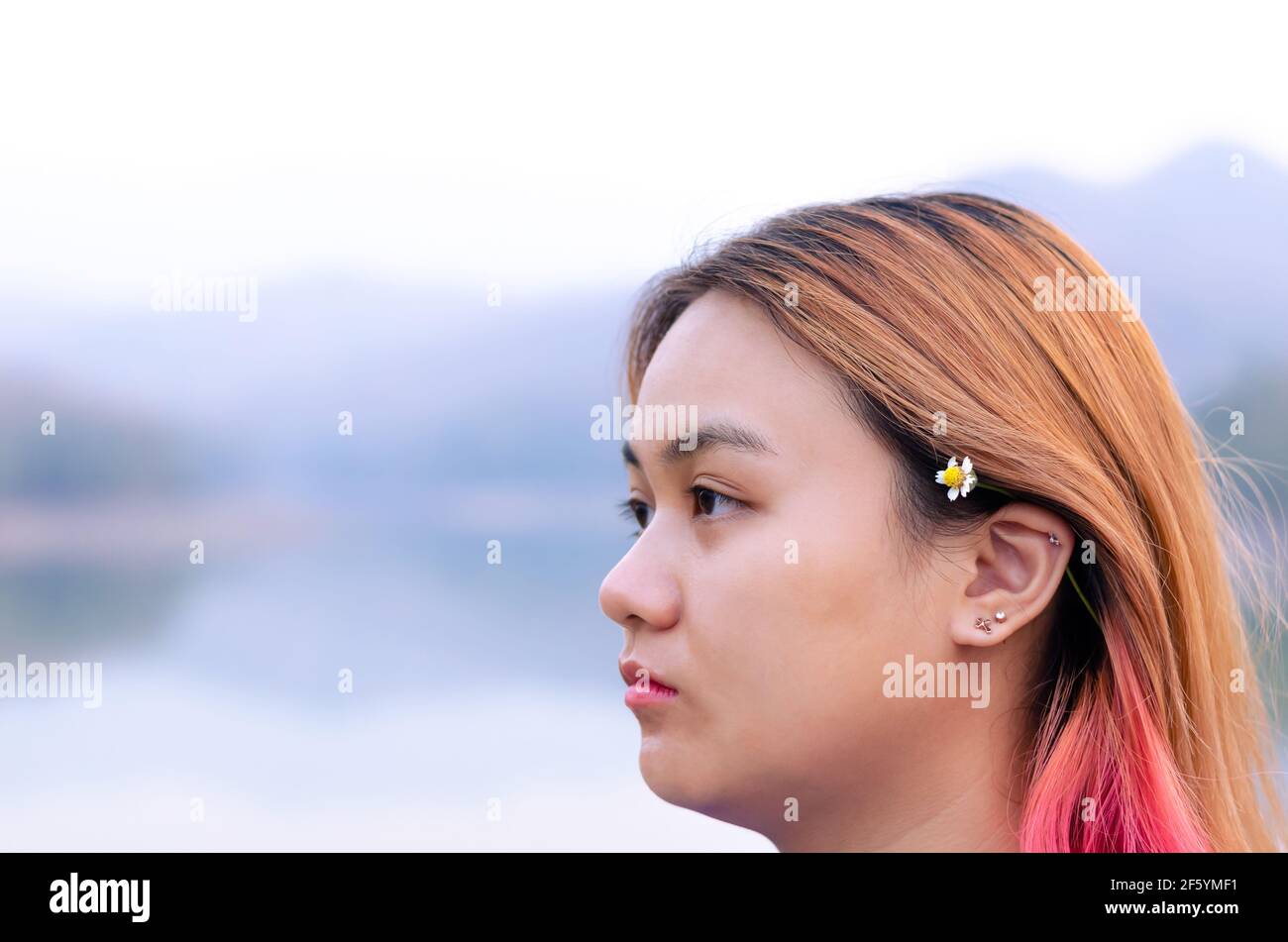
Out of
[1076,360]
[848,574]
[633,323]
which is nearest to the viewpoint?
[848,574]

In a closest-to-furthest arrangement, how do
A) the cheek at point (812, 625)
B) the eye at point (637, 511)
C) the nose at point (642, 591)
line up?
the cheek at point (812, 625) → the nose at point (642, 591) → the eye at point (637, 511)

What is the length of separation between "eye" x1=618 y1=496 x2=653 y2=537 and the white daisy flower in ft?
2.36

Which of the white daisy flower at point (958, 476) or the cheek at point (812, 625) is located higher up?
the white daisy flower at point (958, 476)

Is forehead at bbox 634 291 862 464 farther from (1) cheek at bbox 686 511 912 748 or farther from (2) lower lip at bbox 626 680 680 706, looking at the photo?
(2) lower lip at bbox 626 680 680 706

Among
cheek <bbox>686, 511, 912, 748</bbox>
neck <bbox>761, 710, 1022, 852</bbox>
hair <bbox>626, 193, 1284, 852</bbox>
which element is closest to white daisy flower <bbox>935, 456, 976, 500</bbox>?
hair <bbox>626, 193, 1284, 852</bbox>

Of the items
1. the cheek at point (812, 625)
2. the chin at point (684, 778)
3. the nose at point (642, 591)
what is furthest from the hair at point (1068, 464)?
the chin at point (684, 778)

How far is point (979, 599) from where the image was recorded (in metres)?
2.25

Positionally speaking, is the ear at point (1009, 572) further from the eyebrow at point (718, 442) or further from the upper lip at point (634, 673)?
the upper lip at point (634, 673)

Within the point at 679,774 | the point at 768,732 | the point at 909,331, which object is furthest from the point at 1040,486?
the point at 679,774

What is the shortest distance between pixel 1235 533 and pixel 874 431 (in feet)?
3.48

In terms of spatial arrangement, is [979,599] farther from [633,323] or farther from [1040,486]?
[633,323]

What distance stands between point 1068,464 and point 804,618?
0.64m

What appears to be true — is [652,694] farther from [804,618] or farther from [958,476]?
[958,476]

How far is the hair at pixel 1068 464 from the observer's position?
7.45ft
